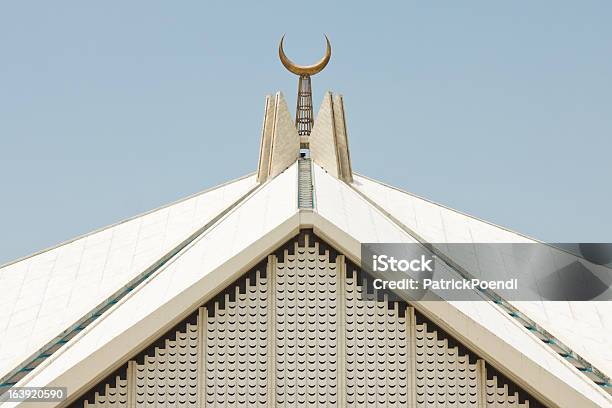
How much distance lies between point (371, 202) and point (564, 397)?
1007cm

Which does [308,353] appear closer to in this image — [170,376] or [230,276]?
[230,276]

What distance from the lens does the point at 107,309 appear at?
2122 centimetres

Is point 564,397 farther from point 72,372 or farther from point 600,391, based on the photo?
point 72,372

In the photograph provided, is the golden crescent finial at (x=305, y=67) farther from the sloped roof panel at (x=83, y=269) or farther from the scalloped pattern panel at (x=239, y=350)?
the scalloped pattern panel at (x=239, y=350)

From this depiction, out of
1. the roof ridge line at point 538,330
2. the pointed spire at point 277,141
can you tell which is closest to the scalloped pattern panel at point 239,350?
the roof ridge line at point 538,330

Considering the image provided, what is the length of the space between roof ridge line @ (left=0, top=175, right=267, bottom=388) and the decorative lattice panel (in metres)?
2.21

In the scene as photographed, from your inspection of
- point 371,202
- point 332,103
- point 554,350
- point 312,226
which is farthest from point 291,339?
point 332,103

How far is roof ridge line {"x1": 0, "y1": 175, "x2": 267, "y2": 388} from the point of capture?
19938 mm

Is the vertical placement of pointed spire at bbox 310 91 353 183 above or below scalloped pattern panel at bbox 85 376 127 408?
above

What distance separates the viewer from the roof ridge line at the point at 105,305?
785 inches

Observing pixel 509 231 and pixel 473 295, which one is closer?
pixel 473 295

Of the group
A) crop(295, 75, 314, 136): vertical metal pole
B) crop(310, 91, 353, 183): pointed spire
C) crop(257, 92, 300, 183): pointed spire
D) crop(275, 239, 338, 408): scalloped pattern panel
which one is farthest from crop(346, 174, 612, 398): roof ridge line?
crop(295, 75, 314, 136): vertical metal pole

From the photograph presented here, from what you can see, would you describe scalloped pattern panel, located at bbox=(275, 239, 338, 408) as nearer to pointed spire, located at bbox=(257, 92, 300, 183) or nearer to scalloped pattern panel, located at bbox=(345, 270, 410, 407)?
scalloped pattern panel, located at bbox=(345, 270, 410, 407)

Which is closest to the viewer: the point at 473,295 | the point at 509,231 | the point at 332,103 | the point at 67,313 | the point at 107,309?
the point at 473,295
